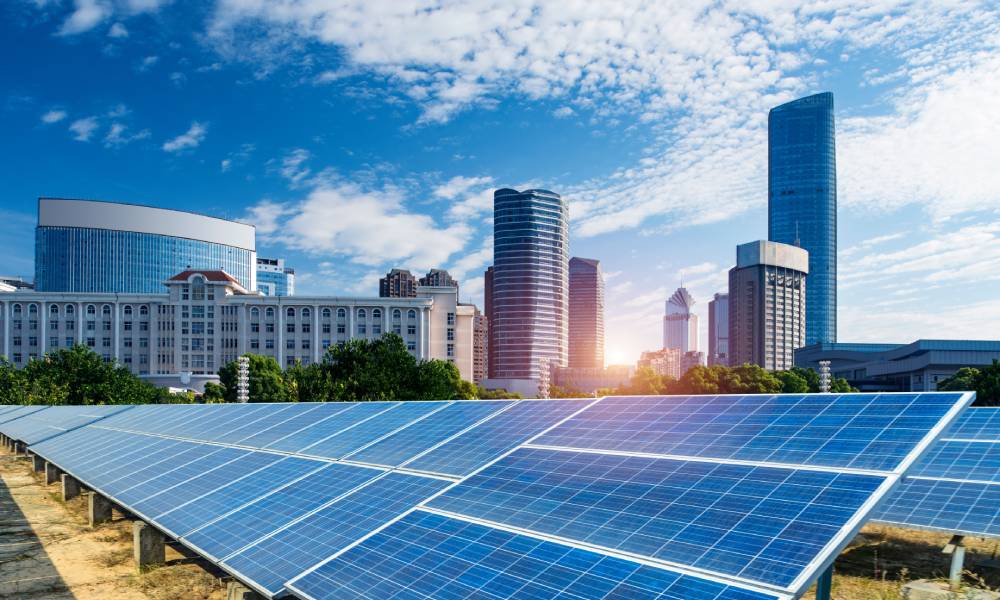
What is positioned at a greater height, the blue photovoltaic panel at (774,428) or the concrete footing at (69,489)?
the blue photovoltaic panel at (774,428)

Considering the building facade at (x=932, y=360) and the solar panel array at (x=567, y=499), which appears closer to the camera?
the solar panel array at (x=567, y=499)

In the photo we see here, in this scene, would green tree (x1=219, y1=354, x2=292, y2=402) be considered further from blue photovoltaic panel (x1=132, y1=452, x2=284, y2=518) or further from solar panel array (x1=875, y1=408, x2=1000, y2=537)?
solar panel array (x1=875, y1=408, x2=1000, y2=537)

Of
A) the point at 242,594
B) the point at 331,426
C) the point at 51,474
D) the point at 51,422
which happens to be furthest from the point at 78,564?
the point at 51,422

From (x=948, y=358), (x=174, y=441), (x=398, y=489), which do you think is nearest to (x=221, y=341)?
(x=174, y=441)

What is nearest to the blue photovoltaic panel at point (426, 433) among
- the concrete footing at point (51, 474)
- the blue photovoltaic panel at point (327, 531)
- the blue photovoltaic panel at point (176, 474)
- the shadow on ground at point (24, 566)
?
the blue photovoltaic panel at point (327, 531)

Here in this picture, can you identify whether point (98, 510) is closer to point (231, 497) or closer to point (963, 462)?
point (231, 497)

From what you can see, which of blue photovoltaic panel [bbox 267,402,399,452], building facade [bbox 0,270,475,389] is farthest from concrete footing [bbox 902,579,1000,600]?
building facade [bbox 0,270,475,389]

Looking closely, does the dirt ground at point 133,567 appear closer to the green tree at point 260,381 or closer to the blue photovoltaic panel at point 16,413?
the blue photovoltaic panel at point 16,413
